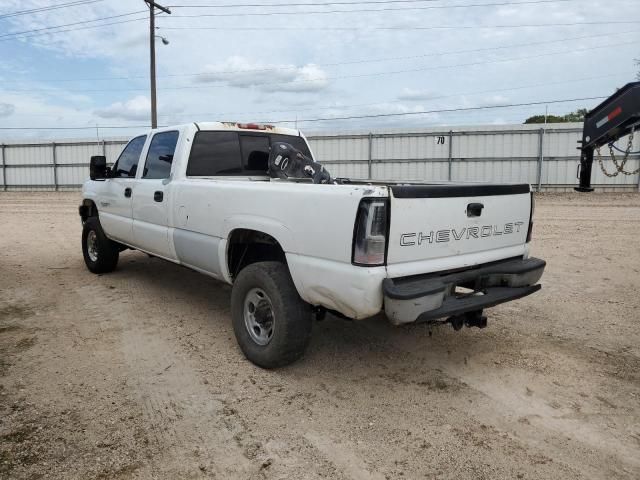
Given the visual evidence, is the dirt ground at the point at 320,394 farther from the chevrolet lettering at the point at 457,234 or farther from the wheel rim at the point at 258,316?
the chevrolet lettering at the point at 457,234

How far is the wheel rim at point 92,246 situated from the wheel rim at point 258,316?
3.99 m

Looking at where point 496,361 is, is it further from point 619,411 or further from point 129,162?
point 129,162

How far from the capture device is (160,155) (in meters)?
5.52

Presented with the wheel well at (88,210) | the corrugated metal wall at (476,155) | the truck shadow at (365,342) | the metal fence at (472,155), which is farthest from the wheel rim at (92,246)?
the corrugated metal wall at (476,155)

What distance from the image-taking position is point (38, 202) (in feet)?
65.7

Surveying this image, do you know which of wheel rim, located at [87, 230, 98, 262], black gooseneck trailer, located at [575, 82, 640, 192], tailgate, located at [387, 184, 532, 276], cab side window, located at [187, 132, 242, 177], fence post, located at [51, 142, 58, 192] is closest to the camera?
tailgate, located at [387, 184, 532, 276]

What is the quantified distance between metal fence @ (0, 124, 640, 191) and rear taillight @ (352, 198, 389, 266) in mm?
15769

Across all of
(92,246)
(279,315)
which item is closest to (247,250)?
(279,315)

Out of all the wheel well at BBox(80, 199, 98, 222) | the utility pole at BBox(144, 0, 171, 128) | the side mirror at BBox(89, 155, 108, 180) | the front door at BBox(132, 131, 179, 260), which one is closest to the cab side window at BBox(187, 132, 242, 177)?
the front door at BBox(132, 131, 179, 260)

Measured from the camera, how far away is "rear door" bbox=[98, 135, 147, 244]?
238 inches

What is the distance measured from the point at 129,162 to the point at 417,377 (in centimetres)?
439

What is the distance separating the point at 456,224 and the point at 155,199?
3.20 meters

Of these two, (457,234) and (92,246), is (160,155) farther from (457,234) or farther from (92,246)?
(457,234)

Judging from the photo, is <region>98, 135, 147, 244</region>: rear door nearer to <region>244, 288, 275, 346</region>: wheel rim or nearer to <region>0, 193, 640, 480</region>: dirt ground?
<region>0, 193, 640, 480</region>: dirt ground
